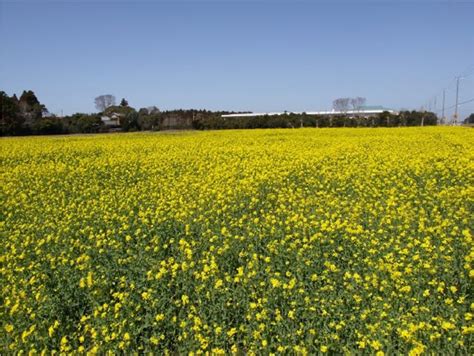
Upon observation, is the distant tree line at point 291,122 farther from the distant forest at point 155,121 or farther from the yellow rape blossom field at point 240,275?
the yellow rape blossom field at point 240,275

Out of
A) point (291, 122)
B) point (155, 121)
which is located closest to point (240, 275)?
point (291, 122)

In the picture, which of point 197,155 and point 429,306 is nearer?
point 429,306

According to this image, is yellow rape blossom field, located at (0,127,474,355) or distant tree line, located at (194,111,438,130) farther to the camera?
distant tree line, located at (194,111,438,130)

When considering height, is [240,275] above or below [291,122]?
below

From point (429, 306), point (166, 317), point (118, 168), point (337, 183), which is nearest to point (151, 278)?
Answer: point (166, 317)

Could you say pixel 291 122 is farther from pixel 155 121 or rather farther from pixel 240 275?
pixel 240 275

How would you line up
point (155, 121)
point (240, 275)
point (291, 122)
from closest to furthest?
point (240, 275), point (291, 122), point (155, 121)

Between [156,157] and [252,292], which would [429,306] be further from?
[156,157]

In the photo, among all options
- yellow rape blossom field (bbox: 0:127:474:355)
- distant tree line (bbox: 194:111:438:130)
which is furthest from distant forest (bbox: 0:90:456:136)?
yellow rape blossom field (bbox: 0:127:474:355)

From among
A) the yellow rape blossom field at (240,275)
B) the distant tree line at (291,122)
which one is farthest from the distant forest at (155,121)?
the yellow rape blossom field at (240,275)

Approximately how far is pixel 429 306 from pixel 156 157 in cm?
1258

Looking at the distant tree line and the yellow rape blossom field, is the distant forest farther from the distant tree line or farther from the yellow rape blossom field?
the yellow rape blossom field

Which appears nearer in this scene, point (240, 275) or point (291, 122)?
point (240, 275)

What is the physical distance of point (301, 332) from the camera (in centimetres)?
387
